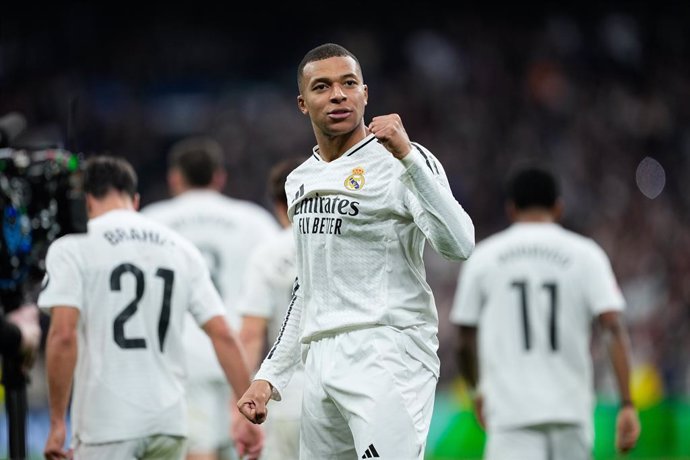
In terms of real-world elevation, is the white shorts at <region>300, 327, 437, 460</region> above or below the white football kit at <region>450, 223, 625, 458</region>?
below

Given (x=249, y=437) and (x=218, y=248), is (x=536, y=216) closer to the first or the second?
(x=218, y=248)

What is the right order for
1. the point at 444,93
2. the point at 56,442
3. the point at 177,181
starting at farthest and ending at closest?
the point at 444,93 → the point at 177,181 → the point at 56,442

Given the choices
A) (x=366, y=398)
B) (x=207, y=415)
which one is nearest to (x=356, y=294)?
(x=366, y=398)

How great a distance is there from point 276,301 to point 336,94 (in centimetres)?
326

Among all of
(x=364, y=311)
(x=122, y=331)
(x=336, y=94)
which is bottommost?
(x=364, y=311)

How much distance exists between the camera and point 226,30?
90.3 feet

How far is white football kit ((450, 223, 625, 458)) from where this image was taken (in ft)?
25.6

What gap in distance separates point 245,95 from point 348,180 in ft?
68.8

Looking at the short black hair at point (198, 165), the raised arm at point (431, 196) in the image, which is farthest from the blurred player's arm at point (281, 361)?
the short black hair at point (198, 165)

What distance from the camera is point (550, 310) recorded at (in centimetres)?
786

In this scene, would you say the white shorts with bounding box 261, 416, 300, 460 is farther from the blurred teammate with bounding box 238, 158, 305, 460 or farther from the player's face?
the player's face

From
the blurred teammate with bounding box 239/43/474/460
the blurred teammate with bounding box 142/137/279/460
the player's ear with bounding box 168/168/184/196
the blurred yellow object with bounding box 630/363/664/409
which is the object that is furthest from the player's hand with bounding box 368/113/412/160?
the blurred yellow object with bounding box 630/363/664/409

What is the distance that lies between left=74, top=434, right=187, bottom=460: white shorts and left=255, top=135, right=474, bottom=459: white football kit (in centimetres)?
147

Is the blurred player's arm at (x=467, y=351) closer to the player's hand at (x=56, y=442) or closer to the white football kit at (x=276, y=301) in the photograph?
the white football kit at (x=276, y=301)
